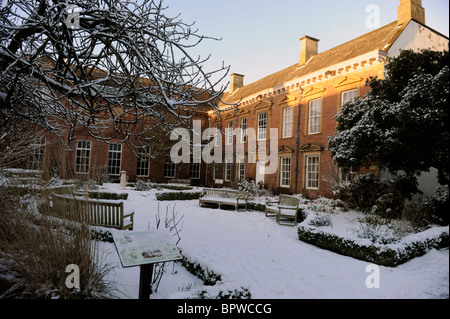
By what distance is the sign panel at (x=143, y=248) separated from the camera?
2941mm

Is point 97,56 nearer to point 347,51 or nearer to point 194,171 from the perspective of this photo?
point 347,51

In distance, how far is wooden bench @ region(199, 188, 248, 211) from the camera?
11875mm

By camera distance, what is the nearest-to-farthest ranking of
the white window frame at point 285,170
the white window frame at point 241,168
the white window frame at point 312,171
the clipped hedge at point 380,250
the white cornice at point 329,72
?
the clipped hedge at point 380,250
the white cornice at point 329,72
the white window frame at point 312,171
the white window frame at point 285,170
the white window frame at point 241,168

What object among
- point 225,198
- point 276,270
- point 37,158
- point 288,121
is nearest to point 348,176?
point 288,121

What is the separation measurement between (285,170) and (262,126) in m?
3.80

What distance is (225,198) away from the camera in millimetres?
12672

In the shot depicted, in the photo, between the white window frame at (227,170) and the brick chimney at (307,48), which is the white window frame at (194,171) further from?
the brick chimney at (307,48)

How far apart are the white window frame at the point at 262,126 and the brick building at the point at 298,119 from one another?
69mm

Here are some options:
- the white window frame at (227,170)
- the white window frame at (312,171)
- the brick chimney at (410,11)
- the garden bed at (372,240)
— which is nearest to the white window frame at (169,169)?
the white window frame at (227,170)

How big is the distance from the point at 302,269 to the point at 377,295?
1.42 meters

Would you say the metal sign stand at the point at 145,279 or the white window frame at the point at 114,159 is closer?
the metal sign stand at the point at 145,279

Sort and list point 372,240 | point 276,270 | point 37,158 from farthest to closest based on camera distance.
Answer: point 372,240, point 37,158, point 276,270

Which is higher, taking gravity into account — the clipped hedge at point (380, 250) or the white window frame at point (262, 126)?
the white window frame at point (262, 126)
